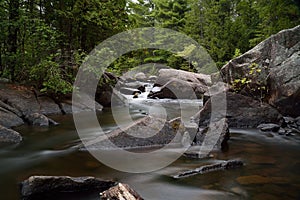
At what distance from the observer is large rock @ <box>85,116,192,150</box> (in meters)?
5.57

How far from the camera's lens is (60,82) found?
966 cm

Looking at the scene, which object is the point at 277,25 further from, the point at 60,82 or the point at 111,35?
the point at 60,82

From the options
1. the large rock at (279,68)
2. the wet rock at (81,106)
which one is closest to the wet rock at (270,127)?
the large rock at (279,68)

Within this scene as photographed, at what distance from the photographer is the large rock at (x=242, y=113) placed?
7660 mm

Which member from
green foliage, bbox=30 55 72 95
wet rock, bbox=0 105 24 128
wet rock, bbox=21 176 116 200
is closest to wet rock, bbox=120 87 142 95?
green foliage, bbox=30 55 72 95

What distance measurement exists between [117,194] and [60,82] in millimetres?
7381

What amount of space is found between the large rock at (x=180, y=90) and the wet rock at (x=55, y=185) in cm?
1170

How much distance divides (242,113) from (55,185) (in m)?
5.70

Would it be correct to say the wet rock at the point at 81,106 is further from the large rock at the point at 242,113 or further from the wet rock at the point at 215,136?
the wet rock at the point at 215,136

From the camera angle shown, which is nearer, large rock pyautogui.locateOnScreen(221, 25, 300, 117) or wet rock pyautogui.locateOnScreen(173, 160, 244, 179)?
wet rock pyautogui.locateOnScreen(173, 160, 244, 179)

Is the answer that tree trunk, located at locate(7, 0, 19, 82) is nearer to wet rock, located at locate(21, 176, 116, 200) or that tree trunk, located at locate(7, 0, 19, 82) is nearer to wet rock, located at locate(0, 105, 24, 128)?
wet rock, located at locate(0, 105, 24, 128)

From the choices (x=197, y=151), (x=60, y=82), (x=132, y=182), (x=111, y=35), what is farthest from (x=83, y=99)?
(x=132, y=182)

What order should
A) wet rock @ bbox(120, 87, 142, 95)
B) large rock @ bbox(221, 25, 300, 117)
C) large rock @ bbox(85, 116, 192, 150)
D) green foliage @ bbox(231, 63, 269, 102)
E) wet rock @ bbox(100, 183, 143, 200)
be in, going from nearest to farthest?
wet rock @ bbox(100, 183, 143, 200) < large rock @ bbox(85, 116, 192, 150) < large rock @ bbox(221, 25, 300, 117) < green foliage @ bbox(231, 63, 269, 102) < wet rock @ bbox(120, 87, 142, 95)

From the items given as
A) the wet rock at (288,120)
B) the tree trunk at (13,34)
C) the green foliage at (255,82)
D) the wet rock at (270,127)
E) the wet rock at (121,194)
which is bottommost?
the wet rock at (121,194)
